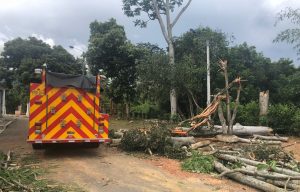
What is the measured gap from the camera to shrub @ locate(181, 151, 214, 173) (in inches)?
434

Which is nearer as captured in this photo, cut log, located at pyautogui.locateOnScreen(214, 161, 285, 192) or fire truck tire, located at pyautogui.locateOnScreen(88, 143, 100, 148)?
cut log, located at pyautogui.locateOnScreen(214, 161, 285, 192)

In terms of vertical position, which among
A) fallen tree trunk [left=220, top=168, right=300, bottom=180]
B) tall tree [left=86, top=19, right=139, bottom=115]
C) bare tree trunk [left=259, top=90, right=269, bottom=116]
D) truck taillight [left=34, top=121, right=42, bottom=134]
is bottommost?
fallen tree trunk [left=220, top=168, right=300, bottom=180]

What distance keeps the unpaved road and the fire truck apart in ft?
2.05

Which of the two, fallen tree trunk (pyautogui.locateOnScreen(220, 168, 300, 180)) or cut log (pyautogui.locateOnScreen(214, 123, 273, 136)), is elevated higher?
cut log (pyautogui.locateOnScreen(214, 123, 273, 136))

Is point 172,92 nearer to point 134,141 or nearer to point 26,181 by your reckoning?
point 134,141

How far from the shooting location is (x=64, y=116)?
11.9 metres

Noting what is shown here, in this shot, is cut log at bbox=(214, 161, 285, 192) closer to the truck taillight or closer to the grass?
the grass

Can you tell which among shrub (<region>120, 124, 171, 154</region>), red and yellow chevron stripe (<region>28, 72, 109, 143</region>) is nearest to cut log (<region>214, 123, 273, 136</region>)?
shrub (<region>120, 124, 171, 154</region>)

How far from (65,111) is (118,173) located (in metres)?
2.98

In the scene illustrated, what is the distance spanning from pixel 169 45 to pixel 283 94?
29.3 feet

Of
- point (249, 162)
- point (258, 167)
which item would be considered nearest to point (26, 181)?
point (258, 167)

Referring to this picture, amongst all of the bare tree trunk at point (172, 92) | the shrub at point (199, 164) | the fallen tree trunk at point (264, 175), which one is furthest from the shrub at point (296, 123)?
the fallen tree trunk at point (264, 175)

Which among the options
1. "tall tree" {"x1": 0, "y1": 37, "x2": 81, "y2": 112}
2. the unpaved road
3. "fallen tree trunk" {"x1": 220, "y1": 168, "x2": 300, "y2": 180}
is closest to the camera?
the unpaved road

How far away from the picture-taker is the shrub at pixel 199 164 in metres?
11.0
